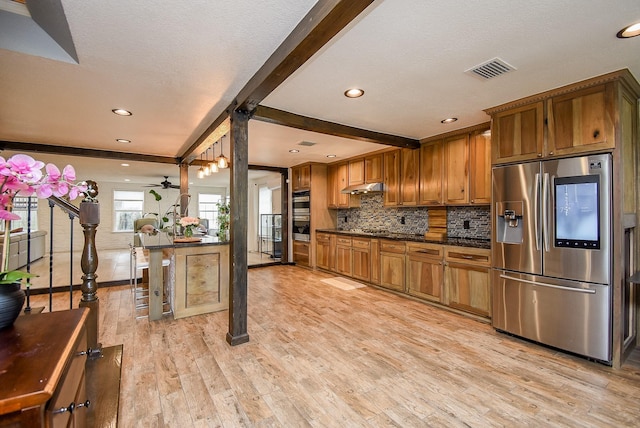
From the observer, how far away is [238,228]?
2.94 metres

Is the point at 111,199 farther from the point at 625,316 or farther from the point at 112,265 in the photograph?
the point at 625,316

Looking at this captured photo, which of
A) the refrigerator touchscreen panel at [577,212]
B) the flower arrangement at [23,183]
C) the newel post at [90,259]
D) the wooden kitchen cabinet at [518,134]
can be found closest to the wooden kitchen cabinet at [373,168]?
the wooden kitchen cabinet at [518,134]

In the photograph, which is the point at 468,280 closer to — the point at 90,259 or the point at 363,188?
the point at 363,188

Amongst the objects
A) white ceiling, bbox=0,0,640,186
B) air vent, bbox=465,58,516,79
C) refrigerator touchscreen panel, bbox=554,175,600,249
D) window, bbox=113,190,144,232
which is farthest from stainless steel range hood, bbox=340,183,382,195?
window, bbox=113,190,144,232

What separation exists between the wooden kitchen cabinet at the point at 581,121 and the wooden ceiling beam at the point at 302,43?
2312 millimetres

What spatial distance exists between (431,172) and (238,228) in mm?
2931

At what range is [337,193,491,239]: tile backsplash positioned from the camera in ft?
13.5

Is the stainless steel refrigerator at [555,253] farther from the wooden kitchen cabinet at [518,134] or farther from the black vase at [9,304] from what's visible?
the black vase at [9,304]

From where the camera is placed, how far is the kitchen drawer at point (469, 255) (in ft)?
11.2

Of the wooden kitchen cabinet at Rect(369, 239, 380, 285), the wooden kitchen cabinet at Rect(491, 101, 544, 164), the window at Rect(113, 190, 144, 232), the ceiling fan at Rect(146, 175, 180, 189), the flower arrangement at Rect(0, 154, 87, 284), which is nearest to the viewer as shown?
the flower arrangement at Rect(0, 154, 87, 284)

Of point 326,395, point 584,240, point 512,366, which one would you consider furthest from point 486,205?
point 326,395

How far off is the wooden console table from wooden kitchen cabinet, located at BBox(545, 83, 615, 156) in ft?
11.8

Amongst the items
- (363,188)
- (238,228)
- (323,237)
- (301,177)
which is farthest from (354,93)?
(301,177)

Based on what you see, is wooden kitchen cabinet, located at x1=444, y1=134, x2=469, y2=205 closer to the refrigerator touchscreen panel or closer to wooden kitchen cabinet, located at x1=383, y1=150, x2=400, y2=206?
wooden kitchen cabinet, located at x1=383, y1=150, x2=400, y2=206
